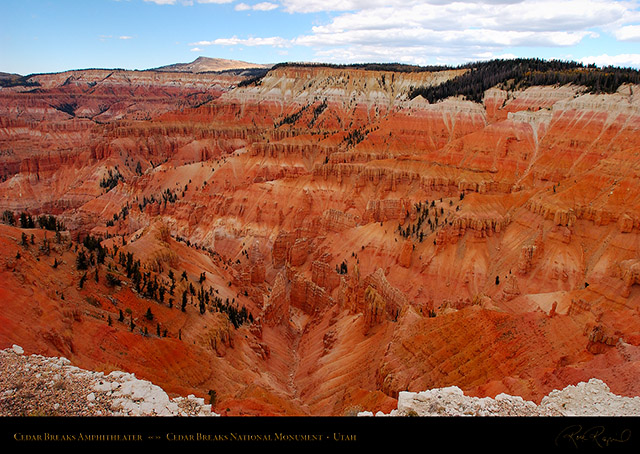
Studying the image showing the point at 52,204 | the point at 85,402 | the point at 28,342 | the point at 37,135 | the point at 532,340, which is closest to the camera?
the point at 85,402

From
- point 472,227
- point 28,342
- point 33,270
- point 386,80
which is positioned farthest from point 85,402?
point 386,80

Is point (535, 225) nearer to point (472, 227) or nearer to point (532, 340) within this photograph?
point (472, 227)

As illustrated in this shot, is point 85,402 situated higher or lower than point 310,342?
higher

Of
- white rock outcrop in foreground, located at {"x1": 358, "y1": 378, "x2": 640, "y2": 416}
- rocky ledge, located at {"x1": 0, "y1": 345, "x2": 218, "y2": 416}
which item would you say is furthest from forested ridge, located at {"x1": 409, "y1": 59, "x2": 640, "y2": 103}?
rocky ledge, located at {"x1": 0, "y1": 345, "x2": 218, "y2": 416}

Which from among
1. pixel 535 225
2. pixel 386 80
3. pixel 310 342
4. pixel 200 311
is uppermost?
pixel 386 80
